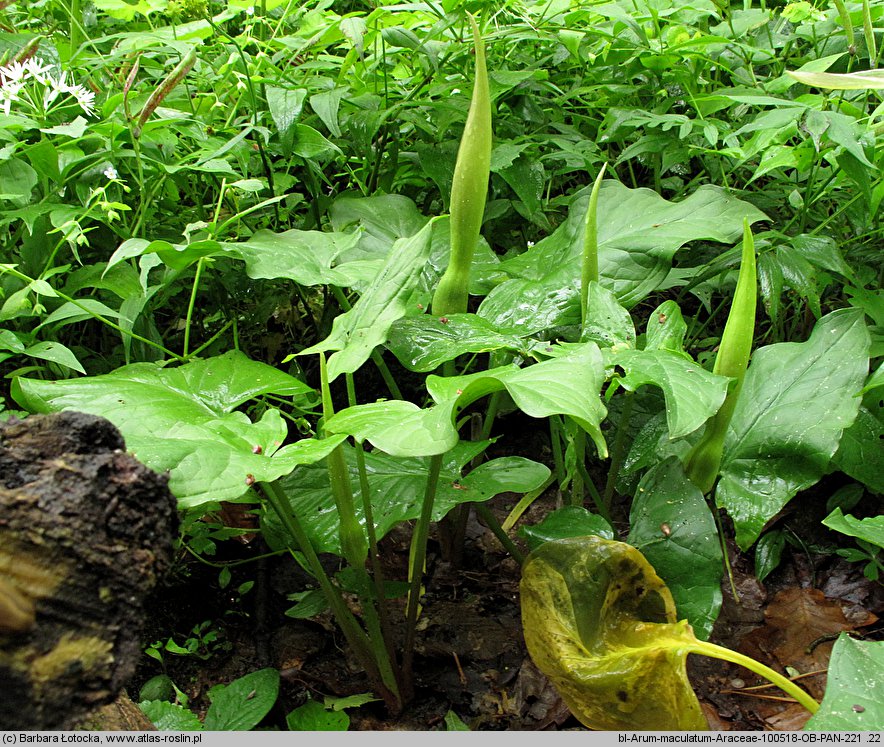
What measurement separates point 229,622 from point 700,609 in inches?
28.4

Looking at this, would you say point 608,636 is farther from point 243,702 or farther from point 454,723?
point 243,702

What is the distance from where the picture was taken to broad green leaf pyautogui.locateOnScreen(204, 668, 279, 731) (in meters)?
0.90

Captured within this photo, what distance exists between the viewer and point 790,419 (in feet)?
3.40

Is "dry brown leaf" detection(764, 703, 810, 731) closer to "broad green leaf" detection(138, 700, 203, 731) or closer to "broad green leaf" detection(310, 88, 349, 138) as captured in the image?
"broad green leaf" detection(138, 700, 203, 731)

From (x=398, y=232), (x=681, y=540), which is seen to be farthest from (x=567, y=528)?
(x=398, y=232)

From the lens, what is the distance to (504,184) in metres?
1.49

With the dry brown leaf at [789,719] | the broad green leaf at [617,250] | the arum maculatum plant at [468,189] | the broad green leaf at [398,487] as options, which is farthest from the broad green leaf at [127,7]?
the dry brown leaf at [789,719]

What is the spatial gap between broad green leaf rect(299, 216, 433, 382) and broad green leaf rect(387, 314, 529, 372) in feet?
0.35

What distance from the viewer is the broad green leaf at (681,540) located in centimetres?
90

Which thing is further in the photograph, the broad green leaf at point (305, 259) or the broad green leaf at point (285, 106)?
the broad green leaf at point (285, 106)

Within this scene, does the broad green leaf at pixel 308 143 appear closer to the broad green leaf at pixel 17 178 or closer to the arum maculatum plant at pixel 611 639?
the broad green leaf at pixel 17 178

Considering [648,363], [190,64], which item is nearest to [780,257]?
[648,363]

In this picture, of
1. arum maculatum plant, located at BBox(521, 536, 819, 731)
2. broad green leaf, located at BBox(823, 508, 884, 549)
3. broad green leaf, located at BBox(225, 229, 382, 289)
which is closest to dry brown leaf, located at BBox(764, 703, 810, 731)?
arum maculatum plant, located at BBox(521, 536, 819, 731)

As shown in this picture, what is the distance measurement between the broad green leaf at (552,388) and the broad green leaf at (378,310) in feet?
0.26
